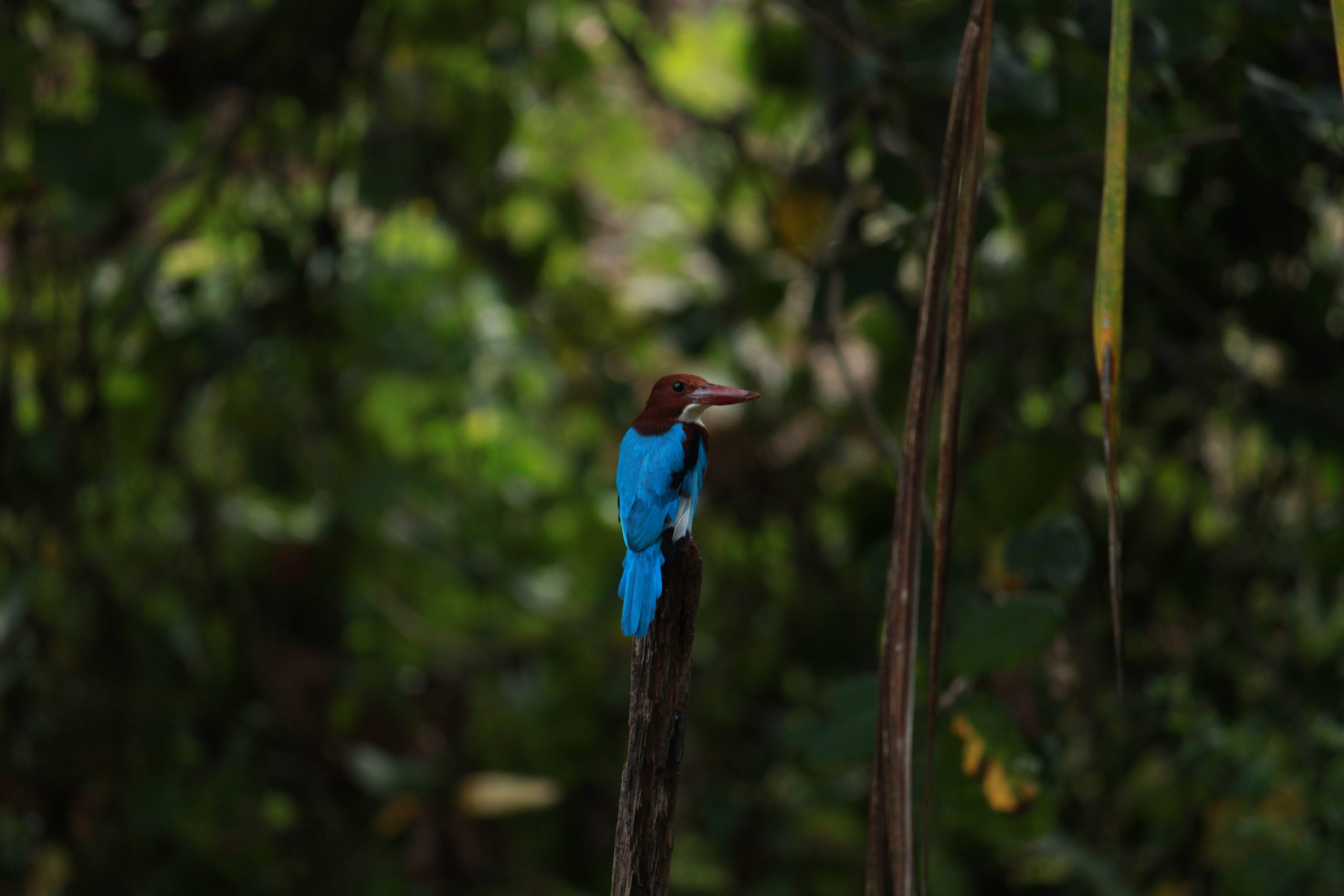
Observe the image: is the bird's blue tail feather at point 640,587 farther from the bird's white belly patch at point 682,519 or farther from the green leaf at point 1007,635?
the green leaf at point 1007,635

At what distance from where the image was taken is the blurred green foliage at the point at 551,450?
224 cm

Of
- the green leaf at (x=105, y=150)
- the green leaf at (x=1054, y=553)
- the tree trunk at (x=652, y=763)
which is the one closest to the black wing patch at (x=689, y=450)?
the tree trunk at (x=652, y=763)

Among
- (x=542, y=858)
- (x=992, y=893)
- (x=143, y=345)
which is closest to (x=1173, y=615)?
(x=992, y=893)

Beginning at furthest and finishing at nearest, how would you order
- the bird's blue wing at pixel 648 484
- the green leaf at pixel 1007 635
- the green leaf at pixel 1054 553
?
1. the green leaf at pixel 1054 553
2. the green leaf at pixel 1007 635
3. the bird's blue wing at pixel 648 484

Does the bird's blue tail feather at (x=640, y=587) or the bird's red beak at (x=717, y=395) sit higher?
the bird's red beak at (x=717, y=395)

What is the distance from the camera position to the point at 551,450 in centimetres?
354

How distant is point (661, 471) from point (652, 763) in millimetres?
263

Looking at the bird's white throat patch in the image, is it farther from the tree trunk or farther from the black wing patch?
the tree trunk

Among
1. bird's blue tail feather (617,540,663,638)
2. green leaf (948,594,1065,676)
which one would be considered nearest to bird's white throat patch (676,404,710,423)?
bird's blue tail feather (617,540,663,638)

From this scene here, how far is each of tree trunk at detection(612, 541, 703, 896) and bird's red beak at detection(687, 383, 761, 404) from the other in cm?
19

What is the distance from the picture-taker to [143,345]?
281 centimetres

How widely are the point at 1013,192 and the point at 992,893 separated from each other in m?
1.90

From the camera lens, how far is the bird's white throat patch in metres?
1.10

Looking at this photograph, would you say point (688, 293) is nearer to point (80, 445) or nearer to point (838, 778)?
point (838, 778)
